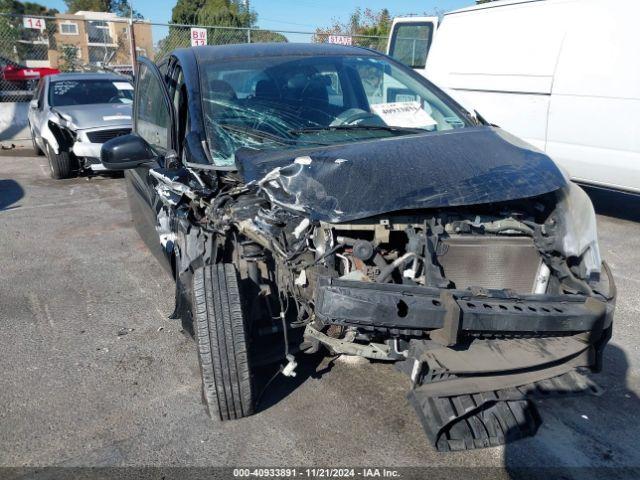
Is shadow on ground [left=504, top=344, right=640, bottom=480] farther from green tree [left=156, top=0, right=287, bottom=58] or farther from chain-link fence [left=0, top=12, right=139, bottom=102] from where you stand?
chain-link fence [left=0, top=12, right=139, bottom=102]

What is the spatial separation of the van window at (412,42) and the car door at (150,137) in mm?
5451

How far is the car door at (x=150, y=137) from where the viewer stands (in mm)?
3828

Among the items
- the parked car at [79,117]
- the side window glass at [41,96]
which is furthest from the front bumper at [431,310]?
the side window glass at [41,96]

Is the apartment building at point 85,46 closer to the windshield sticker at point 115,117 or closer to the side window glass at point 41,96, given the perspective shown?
the side window glass at point 41,96

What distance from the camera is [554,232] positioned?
2771 millimetres

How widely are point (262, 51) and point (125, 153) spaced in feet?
3.81

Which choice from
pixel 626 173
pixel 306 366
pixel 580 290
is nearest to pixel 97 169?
pixel 306 366

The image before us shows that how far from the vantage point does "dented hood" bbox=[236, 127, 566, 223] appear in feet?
8.48

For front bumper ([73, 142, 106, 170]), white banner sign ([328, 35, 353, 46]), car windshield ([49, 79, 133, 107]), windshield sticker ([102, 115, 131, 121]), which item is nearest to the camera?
front bumper ([73, 142, 106, 170])

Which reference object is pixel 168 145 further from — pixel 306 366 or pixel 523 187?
pixel 523 187

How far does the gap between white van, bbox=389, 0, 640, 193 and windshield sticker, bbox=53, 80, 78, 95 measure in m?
6.40

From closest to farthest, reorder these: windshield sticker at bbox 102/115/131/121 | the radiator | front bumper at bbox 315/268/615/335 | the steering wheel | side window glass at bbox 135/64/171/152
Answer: front bumper at bbox 315/268/615/335, the radiator, the steering wheel, side window glass at bbox 135/64/171/152, windshield sticker at bbox 102/115/131/121

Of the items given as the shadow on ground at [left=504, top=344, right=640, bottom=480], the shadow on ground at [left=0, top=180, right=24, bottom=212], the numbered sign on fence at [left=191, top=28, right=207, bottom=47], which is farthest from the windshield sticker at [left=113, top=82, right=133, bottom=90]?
the shadow on ground at [left=504, top=344, right=640, bottom=480]

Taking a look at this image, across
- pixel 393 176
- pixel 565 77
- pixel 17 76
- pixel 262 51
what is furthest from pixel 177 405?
pixel 17 76
